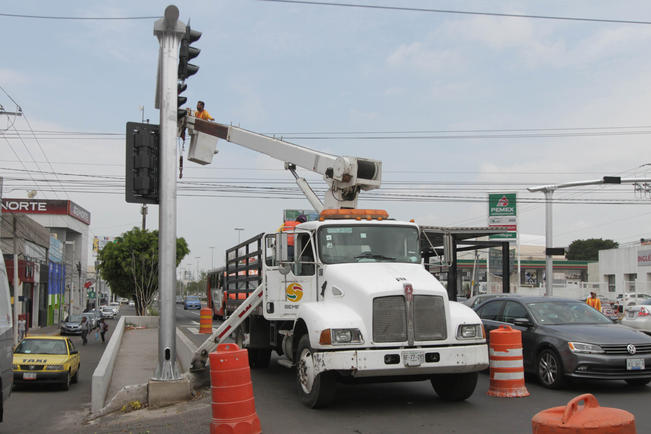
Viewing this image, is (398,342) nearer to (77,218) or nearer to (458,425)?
(458,425)

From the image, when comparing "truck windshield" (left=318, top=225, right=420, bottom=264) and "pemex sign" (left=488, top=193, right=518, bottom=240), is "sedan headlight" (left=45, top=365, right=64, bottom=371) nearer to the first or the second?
"truck windshield" (left=318, top=225, right=420, bottom=264)

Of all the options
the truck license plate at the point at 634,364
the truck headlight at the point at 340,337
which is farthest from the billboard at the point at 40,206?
the truck license plate at the point at 634,364

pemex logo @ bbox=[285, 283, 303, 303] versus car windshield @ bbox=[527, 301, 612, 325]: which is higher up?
pemex logo @ bbox=[285, 283, 303, 303]

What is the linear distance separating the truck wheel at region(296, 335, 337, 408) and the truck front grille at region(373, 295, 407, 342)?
2.83 feet

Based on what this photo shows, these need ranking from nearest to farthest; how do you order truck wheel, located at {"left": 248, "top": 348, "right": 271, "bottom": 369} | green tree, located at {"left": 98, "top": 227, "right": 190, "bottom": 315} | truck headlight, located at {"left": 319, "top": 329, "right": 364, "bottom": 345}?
truck headlight, located at {"left": 319, "top": 329, "right": 364, "bottom": 345}
truck wheel, located at {"left": 248, "top": 348, "right": 271, "bottom": 369}
green tree, located at {"left": 98, "top": 227, "right": 190, "bottom": 315}

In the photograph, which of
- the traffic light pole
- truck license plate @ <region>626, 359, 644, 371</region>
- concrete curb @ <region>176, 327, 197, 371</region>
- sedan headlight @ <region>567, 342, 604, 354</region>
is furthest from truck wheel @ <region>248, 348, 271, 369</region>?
truck license plate @ <region>626, 359, 644, 371</region>

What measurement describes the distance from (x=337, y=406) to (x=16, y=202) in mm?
77514

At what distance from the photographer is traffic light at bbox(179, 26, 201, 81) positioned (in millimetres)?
10391

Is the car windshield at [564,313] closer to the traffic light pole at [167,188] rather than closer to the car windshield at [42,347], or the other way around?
the traffic light pole at [167,188]

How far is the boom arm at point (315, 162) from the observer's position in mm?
13477

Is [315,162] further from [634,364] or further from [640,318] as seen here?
[640,318]

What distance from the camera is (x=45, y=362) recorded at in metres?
17.0

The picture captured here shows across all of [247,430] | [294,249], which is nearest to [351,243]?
[294,249]

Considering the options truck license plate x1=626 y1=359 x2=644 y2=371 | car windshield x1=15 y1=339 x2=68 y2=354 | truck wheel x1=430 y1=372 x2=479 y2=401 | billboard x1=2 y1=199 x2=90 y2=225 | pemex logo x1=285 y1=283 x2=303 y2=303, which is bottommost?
car windshield x1=15 y1=339 x2=68 y2=354
